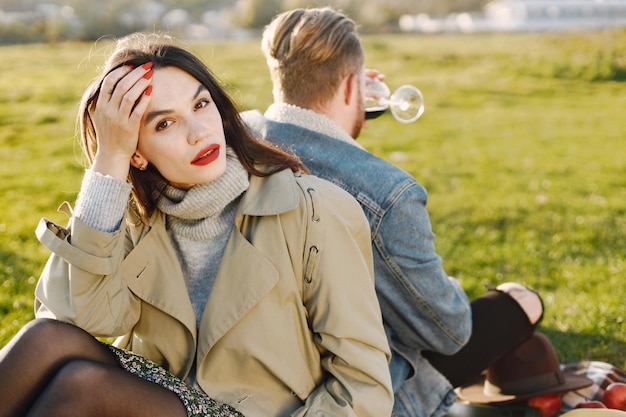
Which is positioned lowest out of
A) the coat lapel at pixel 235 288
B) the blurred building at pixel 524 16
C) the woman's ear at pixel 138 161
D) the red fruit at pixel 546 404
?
the blurred building at pixel 524 16

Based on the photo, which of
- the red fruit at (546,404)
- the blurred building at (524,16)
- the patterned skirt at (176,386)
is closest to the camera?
the patterned skirt at (176,386)

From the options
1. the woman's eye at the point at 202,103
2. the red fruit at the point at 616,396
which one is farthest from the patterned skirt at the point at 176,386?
the red fruit at the point at 616,396

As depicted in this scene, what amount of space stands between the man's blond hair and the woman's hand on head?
0.93 m

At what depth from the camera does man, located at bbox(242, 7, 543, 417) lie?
2980 mm

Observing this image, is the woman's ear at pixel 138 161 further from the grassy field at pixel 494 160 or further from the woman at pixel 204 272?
the grassy field at pixel 494 160

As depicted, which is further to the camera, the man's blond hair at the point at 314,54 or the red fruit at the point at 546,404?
the red fruit at the point at 546,404

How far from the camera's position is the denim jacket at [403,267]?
2.97 metres

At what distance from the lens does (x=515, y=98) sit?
49.1ft

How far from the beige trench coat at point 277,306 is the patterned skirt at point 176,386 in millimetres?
61

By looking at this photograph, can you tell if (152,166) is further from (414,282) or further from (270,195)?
(414,282)

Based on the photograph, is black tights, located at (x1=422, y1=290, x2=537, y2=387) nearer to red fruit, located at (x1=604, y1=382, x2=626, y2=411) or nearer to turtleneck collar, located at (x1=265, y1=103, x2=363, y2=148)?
red fruit, located at (x1=604, y1=382, x2=626, y2=411)

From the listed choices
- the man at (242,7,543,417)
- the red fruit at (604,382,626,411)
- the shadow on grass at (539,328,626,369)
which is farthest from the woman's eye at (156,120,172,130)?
the shadow on grass at (539,328,626,369)

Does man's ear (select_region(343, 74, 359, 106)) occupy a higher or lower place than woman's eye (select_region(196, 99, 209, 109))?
lower

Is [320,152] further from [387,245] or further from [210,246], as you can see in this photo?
[210,246]
